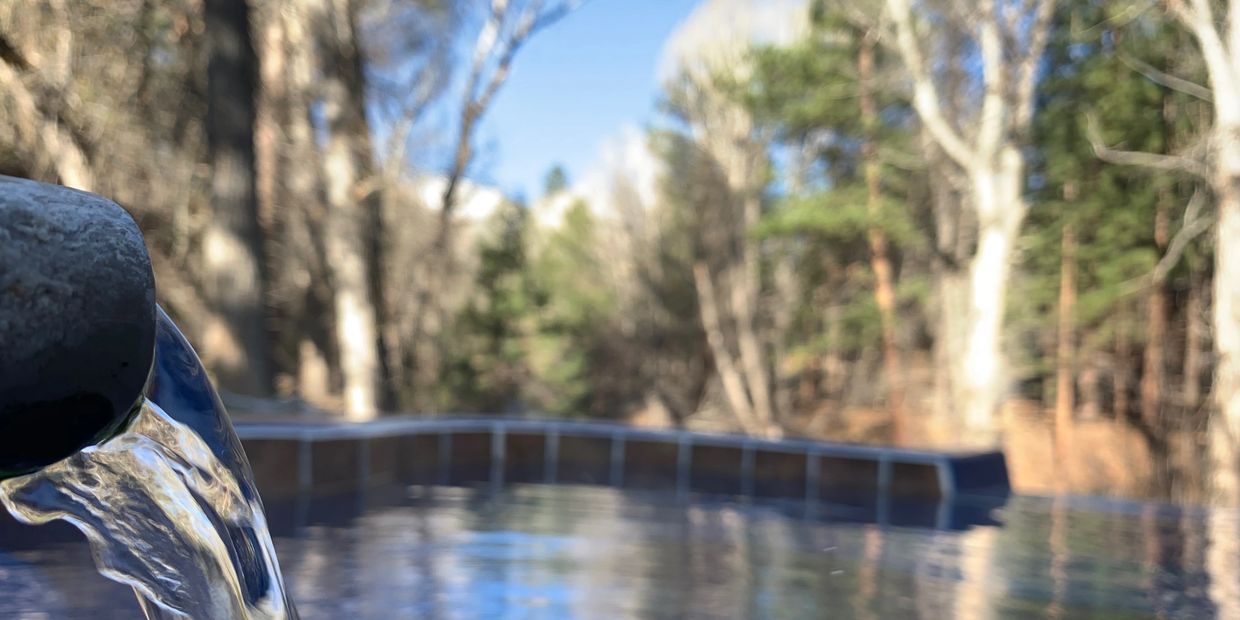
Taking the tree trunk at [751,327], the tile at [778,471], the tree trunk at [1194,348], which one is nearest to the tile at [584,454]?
the tile at [778,471]

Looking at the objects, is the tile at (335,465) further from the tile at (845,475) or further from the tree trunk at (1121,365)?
the tree trunk at (1121,365)

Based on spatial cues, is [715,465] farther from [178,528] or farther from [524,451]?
[178,528]

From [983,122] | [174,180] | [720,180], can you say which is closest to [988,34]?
[983,122]

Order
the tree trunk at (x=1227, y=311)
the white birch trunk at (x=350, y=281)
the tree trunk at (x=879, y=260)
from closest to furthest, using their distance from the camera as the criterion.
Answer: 1. the tree trunk at (x=1227, y=311)
2. the white birch trunk at (x=350, y=281)
3. the tree trunk at (x=879, y=260)

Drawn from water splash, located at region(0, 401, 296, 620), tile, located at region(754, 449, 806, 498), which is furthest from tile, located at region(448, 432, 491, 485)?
water splash, located at region(0, 401, 296, 620)

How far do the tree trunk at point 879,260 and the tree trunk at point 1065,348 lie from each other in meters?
3.14

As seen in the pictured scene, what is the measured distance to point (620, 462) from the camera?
8.16 metres

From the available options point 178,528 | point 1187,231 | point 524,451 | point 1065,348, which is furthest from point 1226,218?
point 178,528

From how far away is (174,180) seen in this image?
12750mm

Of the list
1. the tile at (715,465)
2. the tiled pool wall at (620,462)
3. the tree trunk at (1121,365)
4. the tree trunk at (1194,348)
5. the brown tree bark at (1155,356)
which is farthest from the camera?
the tree trunk at (1121,365)

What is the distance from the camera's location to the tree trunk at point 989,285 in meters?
12.3

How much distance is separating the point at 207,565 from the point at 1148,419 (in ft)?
72.1

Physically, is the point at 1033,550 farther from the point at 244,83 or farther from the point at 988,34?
the point at 988,34

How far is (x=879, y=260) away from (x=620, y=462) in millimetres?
14314
